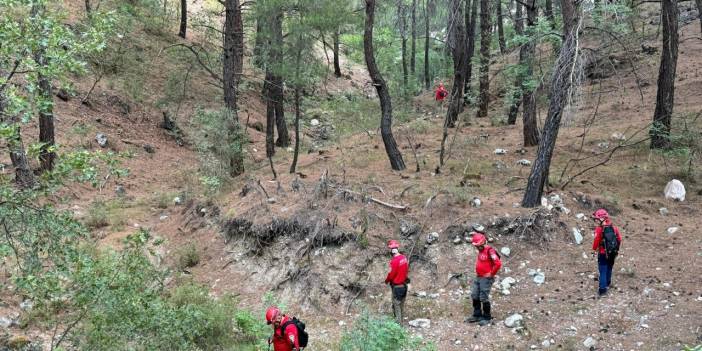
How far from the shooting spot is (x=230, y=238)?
11383 mm

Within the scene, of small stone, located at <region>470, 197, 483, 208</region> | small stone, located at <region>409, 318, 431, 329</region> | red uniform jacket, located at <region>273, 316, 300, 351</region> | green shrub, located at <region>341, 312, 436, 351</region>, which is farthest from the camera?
small stone, located at <region>470, 197, 483, 208</region>

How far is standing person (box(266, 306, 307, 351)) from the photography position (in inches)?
252

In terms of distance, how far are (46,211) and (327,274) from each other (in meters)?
4.92

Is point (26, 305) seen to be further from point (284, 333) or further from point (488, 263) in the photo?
point (488, 263)

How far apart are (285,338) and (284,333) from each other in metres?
0.07

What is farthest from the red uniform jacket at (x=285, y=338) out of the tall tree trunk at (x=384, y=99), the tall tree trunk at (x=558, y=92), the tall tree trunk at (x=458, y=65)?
the tall tree trunk at (x=458, y=65)

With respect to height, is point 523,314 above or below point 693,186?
below

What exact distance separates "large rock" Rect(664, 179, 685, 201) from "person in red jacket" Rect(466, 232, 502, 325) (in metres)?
5.39

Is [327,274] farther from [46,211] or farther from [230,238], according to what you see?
[46,211]

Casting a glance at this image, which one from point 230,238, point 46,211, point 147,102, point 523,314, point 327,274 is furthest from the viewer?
point 147,102

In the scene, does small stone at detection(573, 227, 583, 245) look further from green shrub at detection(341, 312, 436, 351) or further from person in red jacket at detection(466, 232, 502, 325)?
green shrub at detection(341, 312, 436, 351)

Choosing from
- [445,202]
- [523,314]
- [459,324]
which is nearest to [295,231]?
[445,202]

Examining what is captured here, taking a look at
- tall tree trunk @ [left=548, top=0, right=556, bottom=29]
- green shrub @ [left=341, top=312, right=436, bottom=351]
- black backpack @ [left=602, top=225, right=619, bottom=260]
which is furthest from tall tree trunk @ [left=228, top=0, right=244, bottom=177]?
black backpack @ [left=602, top=225, right=619, bottom=260]

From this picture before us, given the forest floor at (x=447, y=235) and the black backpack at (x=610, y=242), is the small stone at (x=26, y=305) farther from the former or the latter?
the black backpack at (x=610, y=242)
